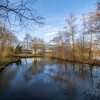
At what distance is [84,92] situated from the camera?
31.4 feet

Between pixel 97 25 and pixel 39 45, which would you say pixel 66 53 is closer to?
pixel 97 25

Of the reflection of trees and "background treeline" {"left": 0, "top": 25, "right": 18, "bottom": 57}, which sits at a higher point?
"background treeline" {"left": 0, "top": 25, "right": 18, "bottom": 57}

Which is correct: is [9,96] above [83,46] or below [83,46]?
below

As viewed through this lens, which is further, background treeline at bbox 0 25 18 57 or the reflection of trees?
the reflection of trees

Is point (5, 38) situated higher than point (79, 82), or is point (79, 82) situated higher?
point (5, 38)

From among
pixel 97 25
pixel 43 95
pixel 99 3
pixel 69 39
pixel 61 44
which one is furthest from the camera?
pixel 61 44

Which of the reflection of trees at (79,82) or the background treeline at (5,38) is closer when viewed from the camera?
the background treeline at (5,38)

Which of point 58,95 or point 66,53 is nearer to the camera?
point 58,95

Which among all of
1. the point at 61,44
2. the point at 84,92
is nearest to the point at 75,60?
the point at 61,44

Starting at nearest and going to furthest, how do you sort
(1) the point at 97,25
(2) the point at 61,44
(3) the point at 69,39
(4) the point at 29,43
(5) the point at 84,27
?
1. (1) the point at 97,25
2. (5) the point at 84,27
3. (3) the point at 69,39
4. (2) the point at 61,44
5. (4) the point at 29,43

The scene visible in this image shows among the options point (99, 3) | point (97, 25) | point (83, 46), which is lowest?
point (83, 46)

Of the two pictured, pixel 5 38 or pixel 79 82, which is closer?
pixel 5 38

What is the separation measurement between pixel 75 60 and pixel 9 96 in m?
23.7

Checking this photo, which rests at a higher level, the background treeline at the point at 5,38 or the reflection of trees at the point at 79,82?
the background treeline at the point at 5,38
